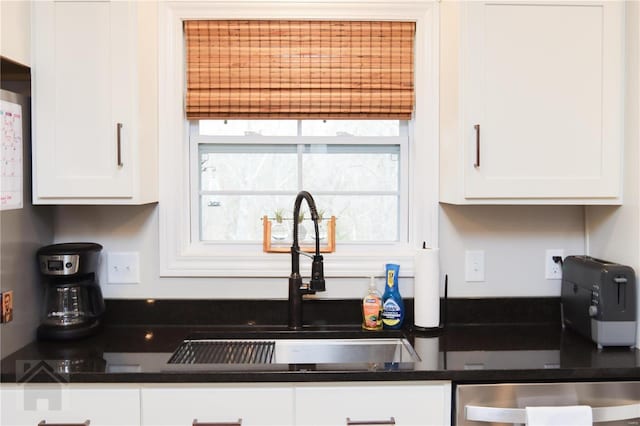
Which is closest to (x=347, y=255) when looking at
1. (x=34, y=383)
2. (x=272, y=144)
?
(x=272, y=144)

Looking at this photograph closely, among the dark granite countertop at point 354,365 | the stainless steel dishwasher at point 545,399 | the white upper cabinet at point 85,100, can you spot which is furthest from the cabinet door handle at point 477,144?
the white upper cabinet at point 85,100

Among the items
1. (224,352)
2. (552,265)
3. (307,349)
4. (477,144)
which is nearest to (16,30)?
(224,352)

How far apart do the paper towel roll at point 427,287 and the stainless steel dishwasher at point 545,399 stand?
0.48 m

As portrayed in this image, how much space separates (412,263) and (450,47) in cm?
84

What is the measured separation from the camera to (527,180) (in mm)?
2041

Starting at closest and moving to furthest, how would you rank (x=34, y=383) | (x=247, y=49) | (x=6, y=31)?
(x=34, y=383)
(x=6, y=31)
(x=247, y=49)

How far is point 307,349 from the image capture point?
2176mm

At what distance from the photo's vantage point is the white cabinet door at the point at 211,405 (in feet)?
5.69

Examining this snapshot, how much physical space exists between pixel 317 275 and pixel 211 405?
61cm

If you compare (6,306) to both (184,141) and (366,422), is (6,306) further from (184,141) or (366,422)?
(366,422)

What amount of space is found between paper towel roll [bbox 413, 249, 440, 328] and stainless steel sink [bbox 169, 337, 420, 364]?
0.44 ft

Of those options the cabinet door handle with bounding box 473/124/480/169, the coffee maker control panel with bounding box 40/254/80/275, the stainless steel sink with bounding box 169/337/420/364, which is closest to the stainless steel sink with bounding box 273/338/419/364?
the stainless steel sink with bounding box 169/337/420/364

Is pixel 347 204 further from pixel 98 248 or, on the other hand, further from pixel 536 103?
pixel 98 248

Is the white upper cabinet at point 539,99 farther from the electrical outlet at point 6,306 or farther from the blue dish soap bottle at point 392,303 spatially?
the electrical outlet at point 6,306
